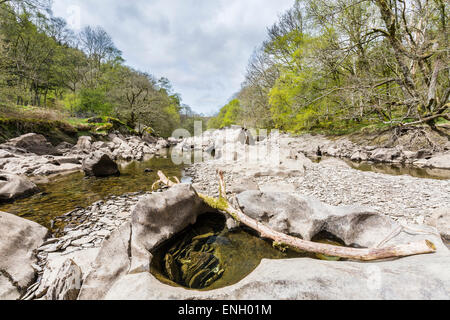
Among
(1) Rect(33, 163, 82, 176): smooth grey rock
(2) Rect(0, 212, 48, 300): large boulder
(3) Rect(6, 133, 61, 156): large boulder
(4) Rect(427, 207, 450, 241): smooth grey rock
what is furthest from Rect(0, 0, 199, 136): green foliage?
(4) Rect(427, 207, 450, 241): smooth grey rock

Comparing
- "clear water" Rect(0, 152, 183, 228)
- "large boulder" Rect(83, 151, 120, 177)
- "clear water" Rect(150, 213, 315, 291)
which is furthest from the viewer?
"large boulder" Rect(83, 151, 120, 177)

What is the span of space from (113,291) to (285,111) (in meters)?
19.9

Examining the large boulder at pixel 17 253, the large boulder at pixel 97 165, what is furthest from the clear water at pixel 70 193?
the large boulder at pixel 17 253

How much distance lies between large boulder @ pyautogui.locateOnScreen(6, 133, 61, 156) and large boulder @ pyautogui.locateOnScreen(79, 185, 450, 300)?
11.8 m

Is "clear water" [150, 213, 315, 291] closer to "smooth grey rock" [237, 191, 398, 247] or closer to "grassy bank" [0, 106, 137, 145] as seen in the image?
"smooth grey rock" [237, 191, 398, 247]

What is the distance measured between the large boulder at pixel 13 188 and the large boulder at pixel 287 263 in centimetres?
483

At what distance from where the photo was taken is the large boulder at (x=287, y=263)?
132 cm

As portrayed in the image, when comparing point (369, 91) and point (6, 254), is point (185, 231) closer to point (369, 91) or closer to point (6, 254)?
point (6, 254)

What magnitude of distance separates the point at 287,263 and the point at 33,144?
14.4 metres

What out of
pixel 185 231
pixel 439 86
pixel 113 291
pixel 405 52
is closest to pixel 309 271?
pixel 113 291

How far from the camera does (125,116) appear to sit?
75.6 ft

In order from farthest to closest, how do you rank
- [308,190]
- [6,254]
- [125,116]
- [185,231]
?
[125,116], [308,190], [185,231], [6,254]

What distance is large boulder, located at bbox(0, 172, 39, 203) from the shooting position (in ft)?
14.5

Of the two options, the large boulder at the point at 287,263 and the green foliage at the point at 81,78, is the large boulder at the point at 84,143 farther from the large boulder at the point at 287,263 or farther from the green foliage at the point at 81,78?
the large boulder at the point at 287,263
